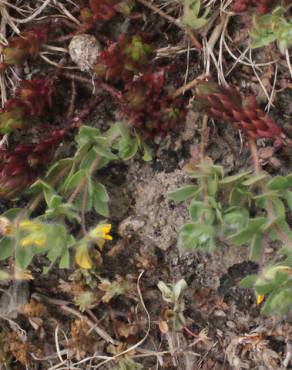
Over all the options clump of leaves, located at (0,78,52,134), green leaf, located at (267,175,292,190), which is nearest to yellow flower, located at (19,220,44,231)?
clump of leaves, located at (0,78,52,134)

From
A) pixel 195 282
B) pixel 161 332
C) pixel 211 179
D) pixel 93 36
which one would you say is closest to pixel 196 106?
pixel 211 179

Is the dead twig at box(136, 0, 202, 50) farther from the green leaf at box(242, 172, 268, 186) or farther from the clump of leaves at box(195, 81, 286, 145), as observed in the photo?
the green leaf at box(242, 172, 268, 186)

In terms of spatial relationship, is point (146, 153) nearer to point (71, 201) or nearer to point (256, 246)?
point (71, 201)

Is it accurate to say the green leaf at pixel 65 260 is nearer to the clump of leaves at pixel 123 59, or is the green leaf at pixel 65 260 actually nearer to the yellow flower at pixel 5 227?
the yellow flower at pixel 5 227

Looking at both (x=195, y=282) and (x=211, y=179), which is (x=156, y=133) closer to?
(x=211, y=179)

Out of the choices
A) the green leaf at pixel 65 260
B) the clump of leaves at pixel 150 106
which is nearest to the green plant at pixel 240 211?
the clump of leaves at pixel 150 106
